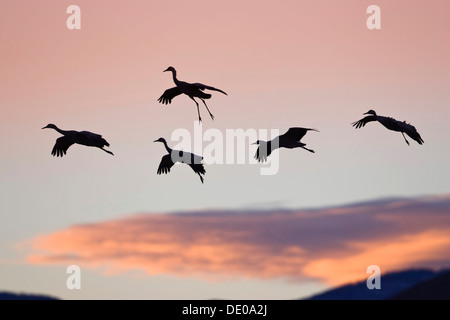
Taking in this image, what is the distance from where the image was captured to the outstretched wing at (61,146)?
42.4 m

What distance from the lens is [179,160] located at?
4216cm

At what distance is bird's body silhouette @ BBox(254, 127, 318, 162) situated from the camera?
39.1 metres

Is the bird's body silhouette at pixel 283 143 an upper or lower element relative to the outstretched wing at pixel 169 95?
lower

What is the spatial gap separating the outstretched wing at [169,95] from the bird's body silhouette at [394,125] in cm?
865

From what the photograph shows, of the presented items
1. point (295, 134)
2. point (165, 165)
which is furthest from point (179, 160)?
point (295, 134)

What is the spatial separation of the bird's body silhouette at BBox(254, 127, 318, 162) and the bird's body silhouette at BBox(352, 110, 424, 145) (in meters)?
3.32

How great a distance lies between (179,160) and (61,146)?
203 inches

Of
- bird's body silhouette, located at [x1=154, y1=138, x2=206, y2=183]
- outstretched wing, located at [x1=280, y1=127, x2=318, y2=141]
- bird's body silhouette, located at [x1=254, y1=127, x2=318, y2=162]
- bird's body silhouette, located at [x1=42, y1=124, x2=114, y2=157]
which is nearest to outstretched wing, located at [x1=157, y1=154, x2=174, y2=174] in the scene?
bird's body silhouette, located at [x1=154, y1=138, x2=206, y2=183]

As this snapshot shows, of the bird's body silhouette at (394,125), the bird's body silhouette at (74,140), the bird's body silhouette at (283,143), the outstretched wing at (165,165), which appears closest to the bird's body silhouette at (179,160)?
the outstretched wing at (165,165)

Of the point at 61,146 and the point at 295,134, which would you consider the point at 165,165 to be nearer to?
the point at 61,146

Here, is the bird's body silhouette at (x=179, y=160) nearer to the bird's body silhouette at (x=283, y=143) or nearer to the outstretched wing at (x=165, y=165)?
the outstretched wing at (x=165, y=165)
